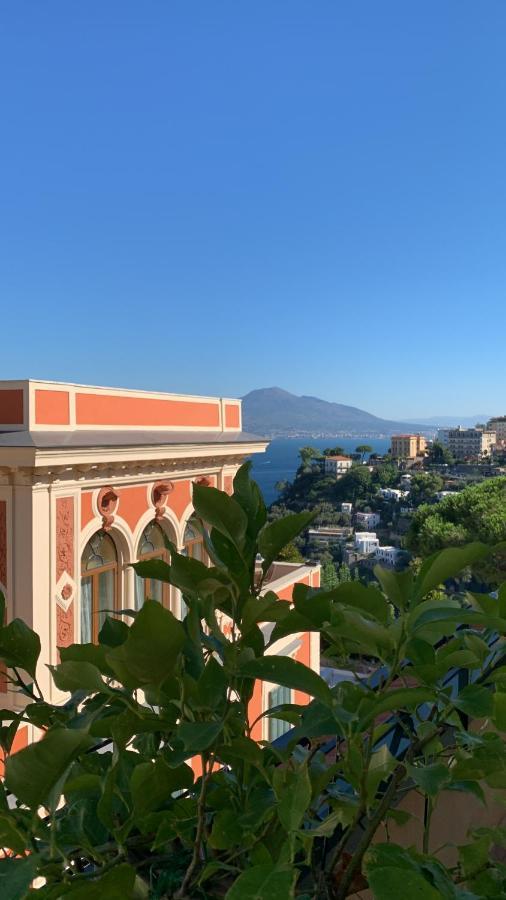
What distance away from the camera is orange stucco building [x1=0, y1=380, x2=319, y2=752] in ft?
26.0

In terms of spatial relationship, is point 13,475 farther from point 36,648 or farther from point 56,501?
point 36,648

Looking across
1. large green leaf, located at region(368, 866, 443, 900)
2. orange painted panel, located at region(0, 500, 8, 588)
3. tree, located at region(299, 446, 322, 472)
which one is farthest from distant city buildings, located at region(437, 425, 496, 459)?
large green leaf, located at region(368, 866, 443, 900)

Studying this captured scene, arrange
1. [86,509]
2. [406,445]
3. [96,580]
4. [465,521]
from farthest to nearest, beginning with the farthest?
1. [406,445]
2. [465,521]
3. [96,580]
4. [86,509]

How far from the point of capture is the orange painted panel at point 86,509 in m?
8.73

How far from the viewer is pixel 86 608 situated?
907 cm

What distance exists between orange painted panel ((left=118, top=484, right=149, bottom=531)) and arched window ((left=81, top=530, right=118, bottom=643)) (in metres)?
0.39

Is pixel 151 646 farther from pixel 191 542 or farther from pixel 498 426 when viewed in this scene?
pixel 498 426

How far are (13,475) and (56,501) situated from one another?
64 centimetres

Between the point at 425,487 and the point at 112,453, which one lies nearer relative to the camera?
the point at 112,453

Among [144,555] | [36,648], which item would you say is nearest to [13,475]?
Result: [144,555]

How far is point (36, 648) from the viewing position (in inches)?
33.7

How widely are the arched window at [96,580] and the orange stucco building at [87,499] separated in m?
0.01

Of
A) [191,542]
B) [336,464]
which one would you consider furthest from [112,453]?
[336,464]

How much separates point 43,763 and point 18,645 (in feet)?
0.97
